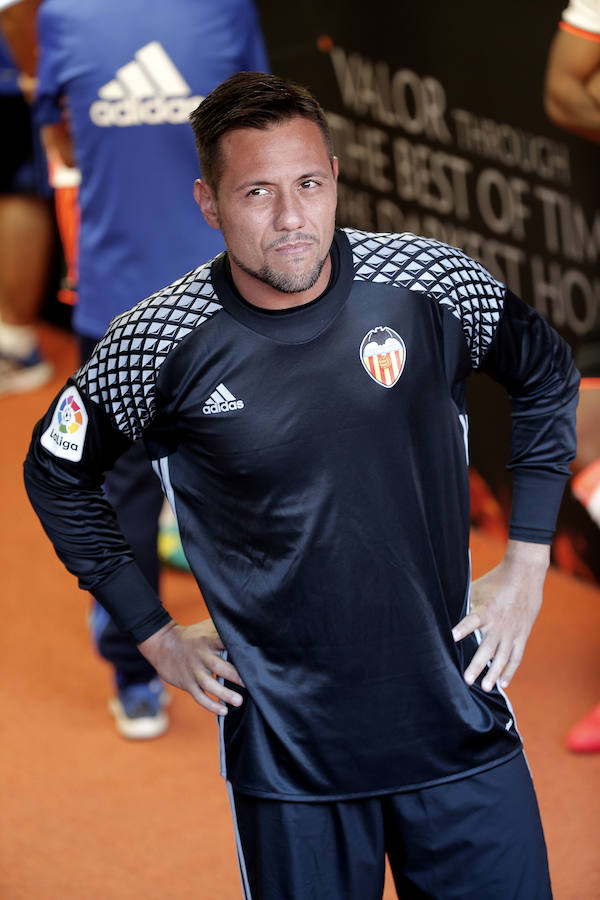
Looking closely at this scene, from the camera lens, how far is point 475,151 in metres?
3.53

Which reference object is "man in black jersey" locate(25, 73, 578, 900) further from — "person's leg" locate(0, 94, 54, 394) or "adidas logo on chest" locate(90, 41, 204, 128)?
"person's leg" locate(0, 94, 54, 394)

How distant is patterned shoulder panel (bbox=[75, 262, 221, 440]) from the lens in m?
1.56

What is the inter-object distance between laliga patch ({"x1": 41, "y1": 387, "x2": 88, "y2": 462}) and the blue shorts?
21.3 inches

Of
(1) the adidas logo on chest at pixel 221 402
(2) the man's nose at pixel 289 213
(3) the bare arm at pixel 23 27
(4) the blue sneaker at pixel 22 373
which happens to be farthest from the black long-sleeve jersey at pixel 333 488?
(4) the blue sneaker at pixel 22 373

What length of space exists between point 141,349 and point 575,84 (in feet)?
6.14

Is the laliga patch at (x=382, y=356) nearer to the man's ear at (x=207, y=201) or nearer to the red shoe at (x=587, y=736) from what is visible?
the man's ear at (x=207, y=201)

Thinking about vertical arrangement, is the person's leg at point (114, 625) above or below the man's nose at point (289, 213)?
below

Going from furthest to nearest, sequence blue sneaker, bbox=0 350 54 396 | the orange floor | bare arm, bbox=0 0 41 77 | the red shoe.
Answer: blue sneaker, bbox=0 350 54 396, bare arm, bbox=0 0 41 77, the red shoe, the orange floor

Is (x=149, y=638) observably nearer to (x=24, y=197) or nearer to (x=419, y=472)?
(x=419, y=472)

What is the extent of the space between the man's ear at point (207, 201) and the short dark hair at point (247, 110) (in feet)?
0.07

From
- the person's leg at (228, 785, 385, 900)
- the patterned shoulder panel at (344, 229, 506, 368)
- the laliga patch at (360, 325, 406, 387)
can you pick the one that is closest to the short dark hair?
the patterned shoulder panel at (344, 229, 506, 368)

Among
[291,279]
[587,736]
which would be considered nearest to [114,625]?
[587,736]

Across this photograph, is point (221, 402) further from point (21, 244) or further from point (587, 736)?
point (21, 244)

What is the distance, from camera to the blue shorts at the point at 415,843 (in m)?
1.55
